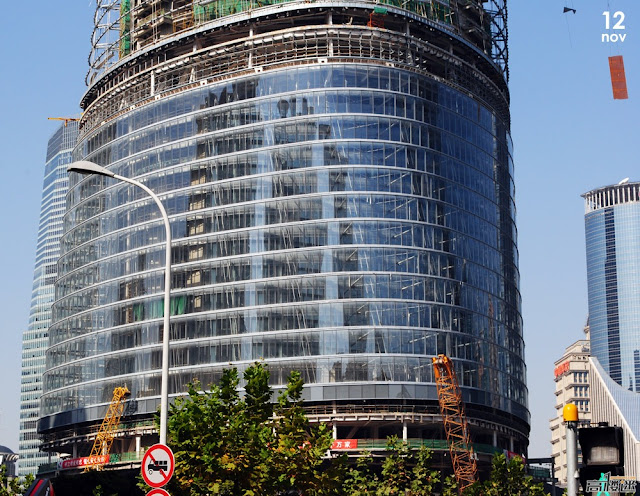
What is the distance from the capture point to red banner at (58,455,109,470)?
154163 mm

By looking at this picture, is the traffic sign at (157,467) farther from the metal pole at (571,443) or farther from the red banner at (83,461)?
the red banner at (83,461)

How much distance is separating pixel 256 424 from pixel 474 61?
118 m

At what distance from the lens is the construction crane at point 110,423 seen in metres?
153

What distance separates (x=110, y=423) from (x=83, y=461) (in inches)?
398

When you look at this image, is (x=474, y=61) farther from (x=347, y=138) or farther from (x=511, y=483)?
(x=511, y=483)

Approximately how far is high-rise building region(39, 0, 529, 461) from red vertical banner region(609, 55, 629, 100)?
6566 cm

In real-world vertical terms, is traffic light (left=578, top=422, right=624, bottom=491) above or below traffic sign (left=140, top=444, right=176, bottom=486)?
below

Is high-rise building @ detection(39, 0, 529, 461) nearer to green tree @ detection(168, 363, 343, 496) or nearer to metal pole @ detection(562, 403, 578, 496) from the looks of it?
green tree @ detection(168, 363, 343, 496)

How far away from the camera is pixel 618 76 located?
81250 millimetres

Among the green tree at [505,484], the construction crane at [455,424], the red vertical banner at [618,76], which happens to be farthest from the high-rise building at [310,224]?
the red vertical banner at [618,76]

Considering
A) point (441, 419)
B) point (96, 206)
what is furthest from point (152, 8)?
point (441, 419)

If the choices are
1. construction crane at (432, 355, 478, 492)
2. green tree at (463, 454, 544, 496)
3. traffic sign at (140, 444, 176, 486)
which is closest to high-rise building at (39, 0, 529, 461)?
construction crane at (432, 355, 478, 492)

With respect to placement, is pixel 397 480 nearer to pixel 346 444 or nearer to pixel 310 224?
pixel 346 444

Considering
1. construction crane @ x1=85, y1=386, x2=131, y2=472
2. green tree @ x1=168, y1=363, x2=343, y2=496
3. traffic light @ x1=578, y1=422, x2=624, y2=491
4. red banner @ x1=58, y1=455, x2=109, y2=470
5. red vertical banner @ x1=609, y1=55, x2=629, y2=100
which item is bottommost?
traffic light @ x1=578, y1=422, x2=624, y2=491
